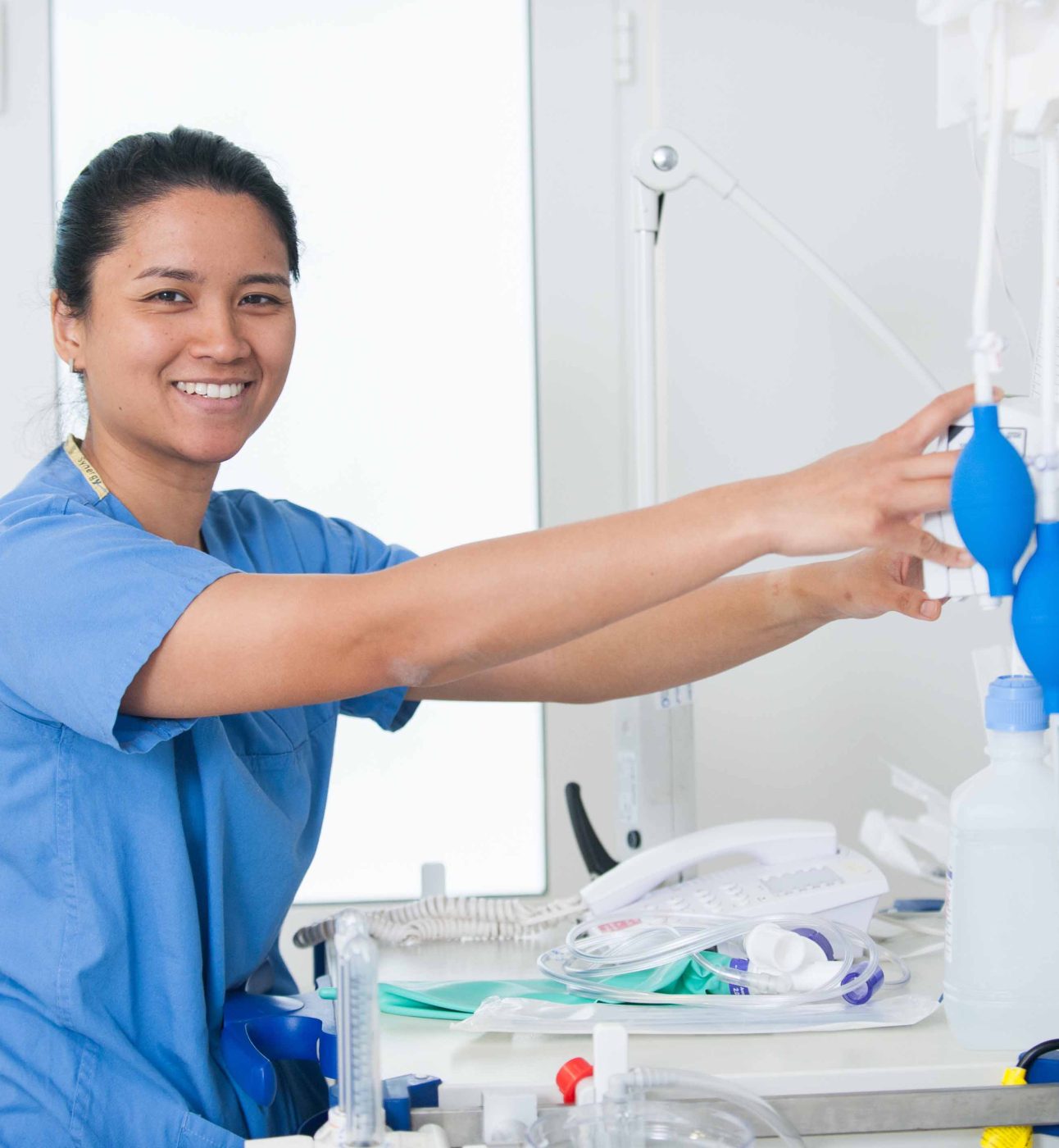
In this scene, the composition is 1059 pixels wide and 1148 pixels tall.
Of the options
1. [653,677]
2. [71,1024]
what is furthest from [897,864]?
[71,1024]

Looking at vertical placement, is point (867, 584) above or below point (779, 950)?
above

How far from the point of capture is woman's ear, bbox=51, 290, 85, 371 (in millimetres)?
1188

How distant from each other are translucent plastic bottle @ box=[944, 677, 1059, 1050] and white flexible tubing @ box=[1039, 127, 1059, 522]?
0.15 metres

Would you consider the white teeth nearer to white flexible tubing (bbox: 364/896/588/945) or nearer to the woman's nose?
the woman's nose

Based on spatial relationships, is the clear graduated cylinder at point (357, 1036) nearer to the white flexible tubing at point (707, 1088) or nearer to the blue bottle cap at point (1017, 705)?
the white flexible tubing at point (707, 1088)

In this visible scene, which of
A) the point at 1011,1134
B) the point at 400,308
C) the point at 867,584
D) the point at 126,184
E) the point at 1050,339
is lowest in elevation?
the point at 1011,1134

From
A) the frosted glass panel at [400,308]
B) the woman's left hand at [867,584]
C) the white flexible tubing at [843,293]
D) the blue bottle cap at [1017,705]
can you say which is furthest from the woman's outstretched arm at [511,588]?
the frosted glass panel at [400,308]

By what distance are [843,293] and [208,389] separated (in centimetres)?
76

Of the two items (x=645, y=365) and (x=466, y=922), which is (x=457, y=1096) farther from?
(x=645, y=365)

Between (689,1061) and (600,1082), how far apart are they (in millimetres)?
162

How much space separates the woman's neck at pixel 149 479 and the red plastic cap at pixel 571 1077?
0.58 m

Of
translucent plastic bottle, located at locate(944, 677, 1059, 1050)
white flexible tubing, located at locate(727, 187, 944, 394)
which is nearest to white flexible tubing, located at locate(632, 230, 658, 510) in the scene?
white flexible tubing, located at locate(727, 187, 944, 394)

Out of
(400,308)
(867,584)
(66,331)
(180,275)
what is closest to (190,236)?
(180,275)

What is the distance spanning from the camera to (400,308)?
2.18 m
